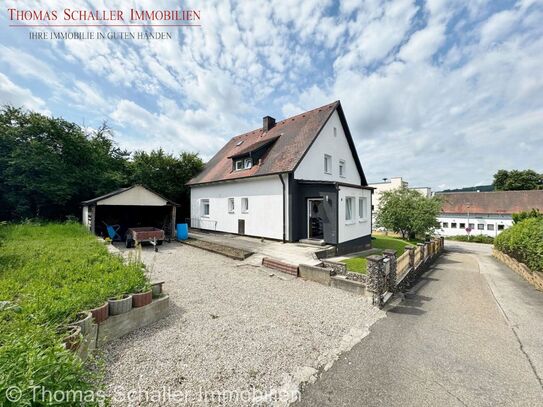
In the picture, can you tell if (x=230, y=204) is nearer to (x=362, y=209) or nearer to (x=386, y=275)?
(x=362, y=209)

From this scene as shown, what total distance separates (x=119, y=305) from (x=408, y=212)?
24.6m

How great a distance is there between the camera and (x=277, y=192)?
12859 mm

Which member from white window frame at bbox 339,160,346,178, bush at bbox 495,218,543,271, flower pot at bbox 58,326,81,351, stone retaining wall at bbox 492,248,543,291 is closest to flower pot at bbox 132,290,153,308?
flower pot at bbox 58,326,81,351

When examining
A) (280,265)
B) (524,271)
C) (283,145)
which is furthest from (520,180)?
(280,265)

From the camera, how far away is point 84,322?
140 inches

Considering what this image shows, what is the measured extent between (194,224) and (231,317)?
1498 centimetres

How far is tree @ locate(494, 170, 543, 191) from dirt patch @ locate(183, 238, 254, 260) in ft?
217

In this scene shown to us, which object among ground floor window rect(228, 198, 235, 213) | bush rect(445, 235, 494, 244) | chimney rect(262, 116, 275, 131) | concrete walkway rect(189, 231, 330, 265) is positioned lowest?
bush rect(445, 235, 494, 244)

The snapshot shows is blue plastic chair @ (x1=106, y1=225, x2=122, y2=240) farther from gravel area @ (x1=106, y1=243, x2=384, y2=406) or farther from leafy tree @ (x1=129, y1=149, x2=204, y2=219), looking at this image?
gravel area @ (x1=106, y1=243, x2=384, y2=406)

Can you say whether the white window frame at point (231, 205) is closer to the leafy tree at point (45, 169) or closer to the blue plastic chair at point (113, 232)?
the blue plastic chair at point (113, 232)

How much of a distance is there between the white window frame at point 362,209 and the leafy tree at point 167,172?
14.1m

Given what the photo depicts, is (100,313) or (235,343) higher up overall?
(100,313)

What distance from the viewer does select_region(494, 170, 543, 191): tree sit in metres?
49.4

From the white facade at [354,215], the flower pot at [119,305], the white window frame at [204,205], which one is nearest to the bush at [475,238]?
the white facade at [354,215]
